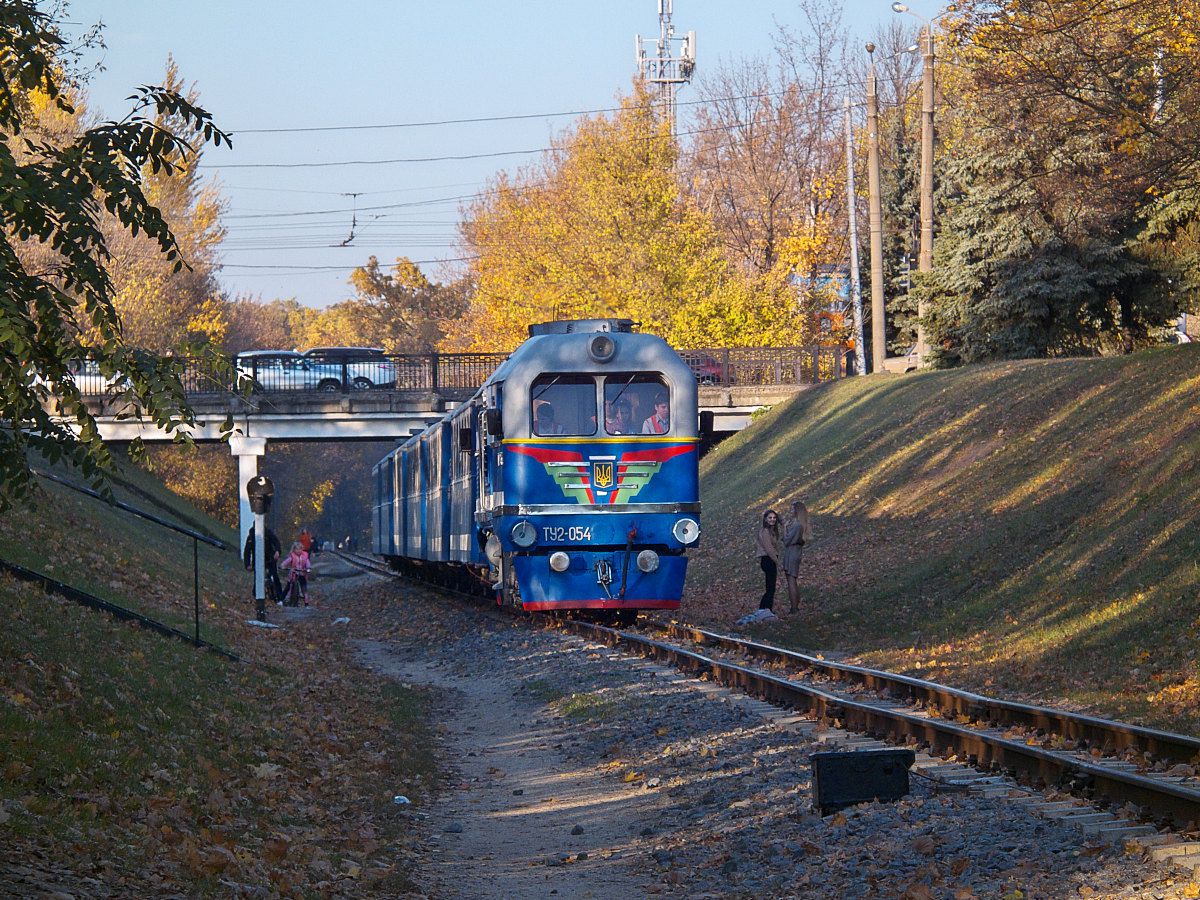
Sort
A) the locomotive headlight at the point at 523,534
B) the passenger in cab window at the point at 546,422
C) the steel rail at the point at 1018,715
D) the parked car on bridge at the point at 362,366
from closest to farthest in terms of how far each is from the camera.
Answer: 1. the steel rail at the point at 1018,715
2. the locomotive headlight at the point at 523,534
3. the passenger in cab window at the point at 546,422
4. the parked car on bridge at the point at 362,366

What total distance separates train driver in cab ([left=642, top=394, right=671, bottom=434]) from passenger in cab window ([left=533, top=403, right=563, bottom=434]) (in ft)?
3.79

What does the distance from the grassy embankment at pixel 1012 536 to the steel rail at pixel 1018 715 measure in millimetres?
1110

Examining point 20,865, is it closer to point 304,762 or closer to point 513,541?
point 304,762

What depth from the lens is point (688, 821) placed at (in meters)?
9.48

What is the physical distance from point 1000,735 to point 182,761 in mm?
5774

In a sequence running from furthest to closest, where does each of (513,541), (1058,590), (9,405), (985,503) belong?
(985,503)
(513,541)
(1058,590)
(9,405)

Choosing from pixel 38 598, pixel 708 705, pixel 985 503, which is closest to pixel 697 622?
pixel 985 503

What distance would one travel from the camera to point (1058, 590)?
60.0 ft

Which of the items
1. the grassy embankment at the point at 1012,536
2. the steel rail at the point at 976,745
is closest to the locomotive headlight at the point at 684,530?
the grassy embankment at the point at 1012,536

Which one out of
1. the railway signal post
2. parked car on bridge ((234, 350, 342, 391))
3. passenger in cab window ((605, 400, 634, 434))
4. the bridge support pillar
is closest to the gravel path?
passenger in cab window ((605, 400, 634, 434))

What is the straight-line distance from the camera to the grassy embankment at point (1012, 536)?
1514 cm

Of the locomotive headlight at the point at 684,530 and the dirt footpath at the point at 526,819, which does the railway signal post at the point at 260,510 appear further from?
the dirt footpath at the point at 526,819

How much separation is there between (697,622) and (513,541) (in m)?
3.99

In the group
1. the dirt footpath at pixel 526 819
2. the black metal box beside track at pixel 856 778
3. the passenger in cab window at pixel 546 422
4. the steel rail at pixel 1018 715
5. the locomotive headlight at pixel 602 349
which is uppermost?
the locomotive headlight at pixel 602 349
